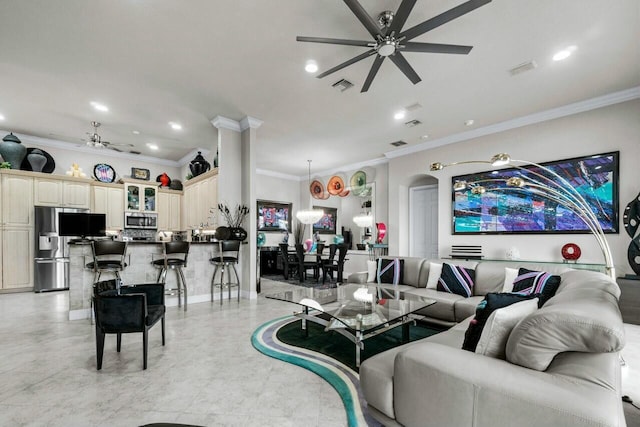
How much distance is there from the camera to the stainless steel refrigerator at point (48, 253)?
5785 mm

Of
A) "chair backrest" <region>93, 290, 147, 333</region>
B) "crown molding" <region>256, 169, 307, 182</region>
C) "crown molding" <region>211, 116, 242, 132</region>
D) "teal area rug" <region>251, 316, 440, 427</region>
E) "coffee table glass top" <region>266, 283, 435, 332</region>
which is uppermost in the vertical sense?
"crown molding" <region>211, 116, 242, 132</region>

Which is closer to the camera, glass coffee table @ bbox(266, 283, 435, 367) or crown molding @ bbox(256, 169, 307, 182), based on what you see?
glass coffee table @ bbox(266, 283, 435, 367)

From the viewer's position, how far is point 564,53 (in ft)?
10.6

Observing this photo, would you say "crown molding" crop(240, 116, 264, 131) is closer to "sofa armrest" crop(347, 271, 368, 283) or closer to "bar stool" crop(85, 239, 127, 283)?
"bar stool" crop(85, 239, 127, 283)

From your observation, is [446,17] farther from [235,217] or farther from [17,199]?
[17,199]

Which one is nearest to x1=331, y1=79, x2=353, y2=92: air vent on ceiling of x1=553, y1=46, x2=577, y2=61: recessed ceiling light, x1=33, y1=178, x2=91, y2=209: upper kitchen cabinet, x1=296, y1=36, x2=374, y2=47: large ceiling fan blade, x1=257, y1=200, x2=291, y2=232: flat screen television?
x1=296, y1=36, x2=374, y2=47: large ceiling fan blade

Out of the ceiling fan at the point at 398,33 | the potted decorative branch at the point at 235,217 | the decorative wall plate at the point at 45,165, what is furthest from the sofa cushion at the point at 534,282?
the decorative wall plate at the point at 45,165

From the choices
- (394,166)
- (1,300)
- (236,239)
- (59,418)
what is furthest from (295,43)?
(1,300)

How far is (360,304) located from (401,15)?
2706 mm

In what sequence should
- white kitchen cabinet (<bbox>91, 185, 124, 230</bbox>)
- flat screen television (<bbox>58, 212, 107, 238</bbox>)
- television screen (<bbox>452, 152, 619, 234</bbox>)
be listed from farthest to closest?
white kitchen cabinet (<bbox>91, 185, 124, 230</bbox>) → flat screen television (<bbox>58, 212, 107, 238</bbox>) → television screen (<bbox>452, 152, 619, 234</bbox>)

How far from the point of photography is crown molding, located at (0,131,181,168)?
6.12 metres

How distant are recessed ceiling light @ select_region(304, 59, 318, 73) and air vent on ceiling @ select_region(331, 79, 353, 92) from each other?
398 millimetres

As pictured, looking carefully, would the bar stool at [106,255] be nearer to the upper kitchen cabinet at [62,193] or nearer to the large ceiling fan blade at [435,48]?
the upper kitchen cabinet at [62,193]

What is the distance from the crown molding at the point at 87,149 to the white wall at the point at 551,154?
6.44 metres
